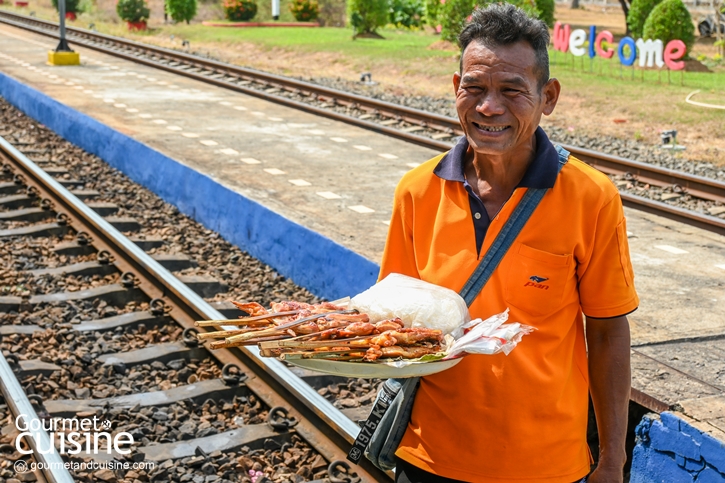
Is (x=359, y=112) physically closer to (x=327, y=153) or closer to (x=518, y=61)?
(x=327, y=153)

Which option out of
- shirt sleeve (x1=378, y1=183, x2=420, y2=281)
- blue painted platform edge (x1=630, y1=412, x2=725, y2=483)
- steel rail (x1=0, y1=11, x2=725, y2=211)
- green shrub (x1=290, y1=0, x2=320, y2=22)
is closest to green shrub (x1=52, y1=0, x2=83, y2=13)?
green shrub (x1=290, y1=0, x2=320, y2=22)

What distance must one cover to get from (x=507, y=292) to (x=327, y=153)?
387 inches

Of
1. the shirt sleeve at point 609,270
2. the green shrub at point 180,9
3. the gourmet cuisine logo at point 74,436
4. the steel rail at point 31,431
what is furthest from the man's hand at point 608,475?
the green shrub at point 180,9

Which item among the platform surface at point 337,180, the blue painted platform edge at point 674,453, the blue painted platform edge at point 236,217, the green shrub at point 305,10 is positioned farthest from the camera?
the green shrub at point 305,10

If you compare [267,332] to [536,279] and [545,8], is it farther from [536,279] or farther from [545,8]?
[545,8]

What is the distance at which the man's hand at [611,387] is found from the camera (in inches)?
96.4

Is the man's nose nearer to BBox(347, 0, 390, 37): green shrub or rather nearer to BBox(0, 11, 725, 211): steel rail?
BBox(0, 11, 725, 211): steel rail

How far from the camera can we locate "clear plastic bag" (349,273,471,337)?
2.34m

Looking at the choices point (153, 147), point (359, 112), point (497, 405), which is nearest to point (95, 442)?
point (497, 405)

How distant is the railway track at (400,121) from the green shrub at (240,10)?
39.0 feet

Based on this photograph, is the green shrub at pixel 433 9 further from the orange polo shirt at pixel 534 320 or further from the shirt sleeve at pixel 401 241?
the orange polo shirt at pixel 534 320

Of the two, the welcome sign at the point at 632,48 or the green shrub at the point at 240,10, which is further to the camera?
the green shrub at the point at 240,10

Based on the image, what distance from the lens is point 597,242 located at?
7.66 ft

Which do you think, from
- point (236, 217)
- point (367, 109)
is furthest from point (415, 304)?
point (367, 109)
